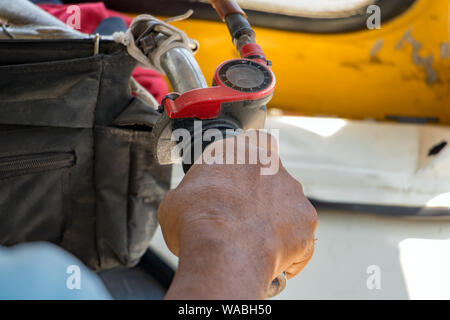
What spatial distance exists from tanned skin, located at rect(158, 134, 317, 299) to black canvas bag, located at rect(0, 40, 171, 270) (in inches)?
11.7

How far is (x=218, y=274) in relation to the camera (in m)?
0.28

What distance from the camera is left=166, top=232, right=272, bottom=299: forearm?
0.27 meters

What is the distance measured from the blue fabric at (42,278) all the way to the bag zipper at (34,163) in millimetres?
330

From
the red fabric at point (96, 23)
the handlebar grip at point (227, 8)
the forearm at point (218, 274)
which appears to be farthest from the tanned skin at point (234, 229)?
the red fabric at point (96, 23)

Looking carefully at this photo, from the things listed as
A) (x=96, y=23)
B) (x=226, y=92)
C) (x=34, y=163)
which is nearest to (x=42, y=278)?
(x=226, y=92)

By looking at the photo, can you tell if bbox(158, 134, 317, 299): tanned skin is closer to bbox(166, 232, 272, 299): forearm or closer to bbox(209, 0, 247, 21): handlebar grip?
bbox(166, 232, 272, 299): forearm

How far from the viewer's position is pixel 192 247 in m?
0.29

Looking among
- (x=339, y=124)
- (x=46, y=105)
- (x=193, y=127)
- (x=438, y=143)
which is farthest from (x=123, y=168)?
(x=438, y=143)

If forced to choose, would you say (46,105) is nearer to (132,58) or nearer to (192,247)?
(132,58)

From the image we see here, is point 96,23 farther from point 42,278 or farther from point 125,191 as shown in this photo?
point 42,278

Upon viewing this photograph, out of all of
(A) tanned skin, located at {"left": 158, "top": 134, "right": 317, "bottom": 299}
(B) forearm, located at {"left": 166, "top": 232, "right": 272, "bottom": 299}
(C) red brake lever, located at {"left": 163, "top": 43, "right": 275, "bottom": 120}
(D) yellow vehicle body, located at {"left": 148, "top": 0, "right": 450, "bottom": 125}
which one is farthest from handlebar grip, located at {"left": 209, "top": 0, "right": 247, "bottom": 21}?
(D) yellow vehicle body, located at {"left": 148, "top": 0, "right": 450, "bottom": 125}

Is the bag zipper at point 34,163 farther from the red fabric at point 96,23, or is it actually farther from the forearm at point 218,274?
the forearm at point 218,274

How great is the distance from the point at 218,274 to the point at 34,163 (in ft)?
1.44

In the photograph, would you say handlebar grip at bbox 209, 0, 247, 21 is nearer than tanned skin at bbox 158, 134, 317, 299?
No
